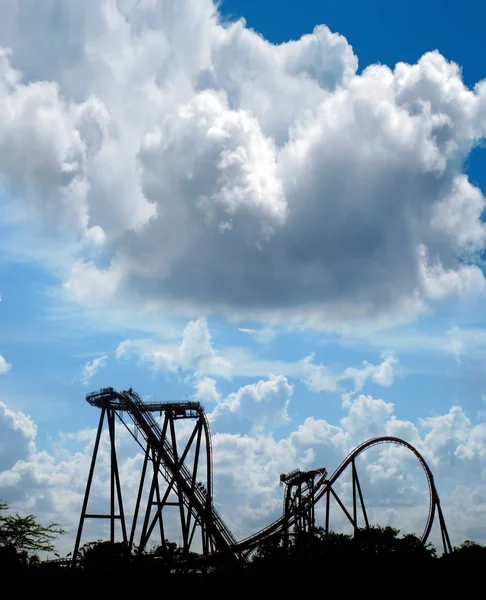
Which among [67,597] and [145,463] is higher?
[145,463]

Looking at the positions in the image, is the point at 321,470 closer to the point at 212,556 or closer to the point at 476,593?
the point at 212,556

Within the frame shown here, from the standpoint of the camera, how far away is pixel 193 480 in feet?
181

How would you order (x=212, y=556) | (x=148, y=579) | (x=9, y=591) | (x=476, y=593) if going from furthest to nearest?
(x=212, y=556) < (x=476, y=593) < (x=148, y=579) < (x=9, y=591)

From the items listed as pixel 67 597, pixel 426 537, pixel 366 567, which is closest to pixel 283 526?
pixel 426 537

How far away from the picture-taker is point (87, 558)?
47656 millimetres

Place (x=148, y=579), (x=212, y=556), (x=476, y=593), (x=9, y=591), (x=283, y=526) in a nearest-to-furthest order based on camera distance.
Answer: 1. (x=9, y=591)
2. (x=148, y=579)
3. (x=476, y=593)
4. (x=212, y=556)
5. (x=283, y=526)

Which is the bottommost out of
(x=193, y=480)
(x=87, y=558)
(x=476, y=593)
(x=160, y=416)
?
(x=476, y=593)

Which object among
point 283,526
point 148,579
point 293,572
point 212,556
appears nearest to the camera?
point 148,579

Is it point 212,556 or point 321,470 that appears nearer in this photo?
point 212,556

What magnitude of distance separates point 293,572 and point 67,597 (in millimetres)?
11489

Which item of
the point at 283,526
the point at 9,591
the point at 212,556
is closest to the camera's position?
the point at 9,591

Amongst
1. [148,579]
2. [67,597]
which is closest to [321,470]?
[148,579]

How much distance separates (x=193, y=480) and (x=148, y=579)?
16690mm

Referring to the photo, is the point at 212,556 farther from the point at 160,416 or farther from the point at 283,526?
the point at 160,416
